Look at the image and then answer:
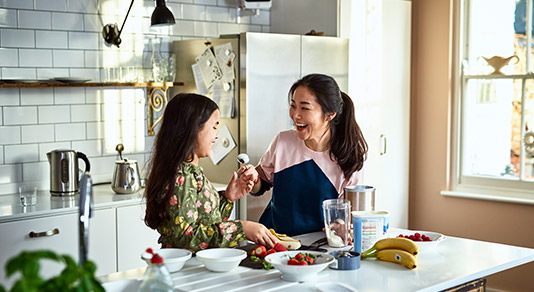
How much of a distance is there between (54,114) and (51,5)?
633mm

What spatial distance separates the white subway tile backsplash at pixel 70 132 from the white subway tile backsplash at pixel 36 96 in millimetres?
166

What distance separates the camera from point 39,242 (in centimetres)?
343

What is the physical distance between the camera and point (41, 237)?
344cm

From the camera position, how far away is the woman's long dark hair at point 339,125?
3096mm

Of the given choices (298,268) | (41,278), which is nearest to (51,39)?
(298,268)

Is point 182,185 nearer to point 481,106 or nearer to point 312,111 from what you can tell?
point 312,111

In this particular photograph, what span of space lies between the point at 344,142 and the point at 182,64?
174cm

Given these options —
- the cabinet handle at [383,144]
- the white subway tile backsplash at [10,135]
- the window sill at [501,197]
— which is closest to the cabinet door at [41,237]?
the white subway tile backsplash at [10,135]

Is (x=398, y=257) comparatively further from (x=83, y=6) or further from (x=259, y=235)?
(x=83, y=6)

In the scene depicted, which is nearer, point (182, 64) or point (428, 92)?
point (182, 64)

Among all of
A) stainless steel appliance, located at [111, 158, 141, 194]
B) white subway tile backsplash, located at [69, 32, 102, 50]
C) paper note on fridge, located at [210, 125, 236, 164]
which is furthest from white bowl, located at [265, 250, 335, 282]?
white subway tile backsplash, located at [69, 32, 102, 50]

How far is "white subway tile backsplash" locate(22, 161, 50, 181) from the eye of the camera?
3993 mm

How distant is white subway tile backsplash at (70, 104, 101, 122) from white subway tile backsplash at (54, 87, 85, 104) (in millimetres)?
39

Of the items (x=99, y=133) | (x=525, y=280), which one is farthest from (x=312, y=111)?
(x=525, y=280)
